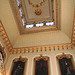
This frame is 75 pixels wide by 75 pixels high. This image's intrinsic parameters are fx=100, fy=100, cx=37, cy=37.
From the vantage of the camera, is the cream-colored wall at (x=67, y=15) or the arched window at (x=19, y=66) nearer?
the arched window at (x=19, y=66)

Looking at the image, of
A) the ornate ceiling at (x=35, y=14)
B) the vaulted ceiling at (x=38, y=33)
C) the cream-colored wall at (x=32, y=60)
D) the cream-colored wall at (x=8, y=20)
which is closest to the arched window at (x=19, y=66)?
the cream-colored wall at (x=32, y=60)

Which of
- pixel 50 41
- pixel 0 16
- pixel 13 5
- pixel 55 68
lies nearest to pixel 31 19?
pixel 13 5

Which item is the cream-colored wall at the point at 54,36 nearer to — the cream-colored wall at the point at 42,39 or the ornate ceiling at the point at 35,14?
the cream-colored wall at the point at 42,39

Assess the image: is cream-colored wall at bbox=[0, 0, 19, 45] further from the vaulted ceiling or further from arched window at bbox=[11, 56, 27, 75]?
arched window at bbox=[11, 56, 27, 75]

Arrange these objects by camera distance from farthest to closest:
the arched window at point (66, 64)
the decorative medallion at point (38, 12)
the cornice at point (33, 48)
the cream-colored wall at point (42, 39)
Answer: the decorative medallion at point (38, 12) < the cream-colored wall at point (42, 39) < the cornice at point (33, 48) < the arched window at point (66, 64)

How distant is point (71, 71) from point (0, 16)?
224 inches

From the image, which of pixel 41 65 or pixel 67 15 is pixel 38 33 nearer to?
pixel 67 15

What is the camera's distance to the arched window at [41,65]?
620 centimetres

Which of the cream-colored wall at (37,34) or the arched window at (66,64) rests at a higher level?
the cream-colored wall at (37,34)

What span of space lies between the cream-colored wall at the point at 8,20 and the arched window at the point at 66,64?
159 inches

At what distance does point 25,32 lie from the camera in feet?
31.2

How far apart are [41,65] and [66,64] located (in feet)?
5.29

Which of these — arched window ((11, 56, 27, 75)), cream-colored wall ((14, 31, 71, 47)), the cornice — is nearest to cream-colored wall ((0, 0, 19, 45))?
the cornice

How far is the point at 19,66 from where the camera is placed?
22.1 ft
